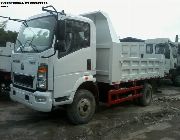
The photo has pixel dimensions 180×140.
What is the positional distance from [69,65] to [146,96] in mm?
4255

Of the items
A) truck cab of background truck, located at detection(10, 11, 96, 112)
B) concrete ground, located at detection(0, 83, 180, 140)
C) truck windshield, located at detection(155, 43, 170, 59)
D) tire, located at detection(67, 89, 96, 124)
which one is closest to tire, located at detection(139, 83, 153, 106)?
concrete ground, located at detection(0, 83, 180, 140)

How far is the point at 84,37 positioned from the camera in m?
6.89

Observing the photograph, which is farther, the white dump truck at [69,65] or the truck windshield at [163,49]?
the truck windshield at [163,49]

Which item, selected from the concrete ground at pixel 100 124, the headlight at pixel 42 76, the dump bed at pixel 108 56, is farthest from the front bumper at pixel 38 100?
the dump bed at pixel 108 56

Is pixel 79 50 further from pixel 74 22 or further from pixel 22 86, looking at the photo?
pixel 22 86

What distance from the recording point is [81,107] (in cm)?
693

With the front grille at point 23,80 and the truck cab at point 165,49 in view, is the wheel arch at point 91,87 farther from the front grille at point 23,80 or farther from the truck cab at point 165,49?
the truck cab at point 165,49

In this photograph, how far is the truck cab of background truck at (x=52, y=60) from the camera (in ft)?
20.1

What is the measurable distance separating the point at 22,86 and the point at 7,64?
2.67 metres

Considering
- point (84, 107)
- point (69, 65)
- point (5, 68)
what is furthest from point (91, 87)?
point (5, 68)

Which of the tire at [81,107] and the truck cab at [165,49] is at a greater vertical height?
the truck cab at [165,49]

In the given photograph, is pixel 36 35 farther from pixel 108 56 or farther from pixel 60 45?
pixel 108 56

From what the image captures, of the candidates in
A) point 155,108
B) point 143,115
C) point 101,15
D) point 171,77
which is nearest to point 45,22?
point 101,15

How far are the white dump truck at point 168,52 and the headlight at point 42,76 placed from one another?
9848 mm
